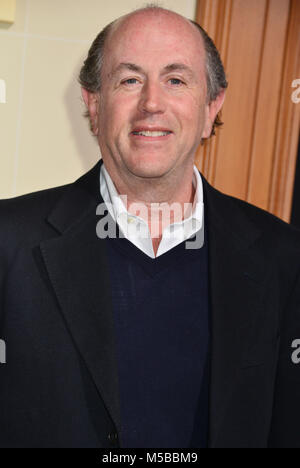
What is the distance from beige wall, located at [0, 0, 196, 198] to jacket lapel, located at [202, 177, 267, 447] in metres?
0.46

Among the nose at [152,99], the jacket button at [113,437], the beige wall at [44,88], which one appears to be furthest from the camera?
the beige wall at [44,88]

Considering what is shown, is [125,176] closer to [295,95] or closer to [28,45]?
[28,45]

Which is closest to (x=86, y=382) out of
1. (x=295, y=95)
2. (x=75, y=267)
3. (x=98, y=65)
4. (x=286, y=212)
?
(x=75, y=267)

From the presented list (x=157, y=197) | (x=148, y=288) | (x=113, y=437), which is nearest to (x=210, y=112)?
(x=157, y=197)

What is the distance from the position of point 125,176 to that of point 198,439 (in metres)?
0.57

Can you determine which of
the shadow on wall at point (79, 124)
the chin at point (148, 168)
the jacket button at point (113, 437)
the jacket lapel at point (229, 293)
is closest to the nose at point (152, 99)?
the chin at point (148, 168)

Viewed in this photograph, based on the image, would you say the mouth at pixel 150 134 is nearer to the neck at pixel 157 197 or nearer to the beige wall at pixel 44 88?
the neck at pixel 157 197

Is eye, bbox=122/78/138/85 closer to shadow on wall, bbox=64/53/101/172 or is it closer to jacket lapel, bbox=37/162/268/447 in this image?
jacket lapel, bbox=37/162/268/447

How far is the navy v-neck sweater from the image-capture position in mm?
1222

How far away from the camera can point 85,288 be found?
123 cm

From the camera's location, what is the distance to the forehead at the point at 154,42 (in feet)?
4.49

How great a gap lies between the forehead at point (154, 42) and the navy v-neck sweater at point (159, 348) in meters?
0.41

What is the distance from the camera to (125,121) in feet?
4.46

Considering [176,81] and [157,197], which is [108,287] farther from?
[176,81]
